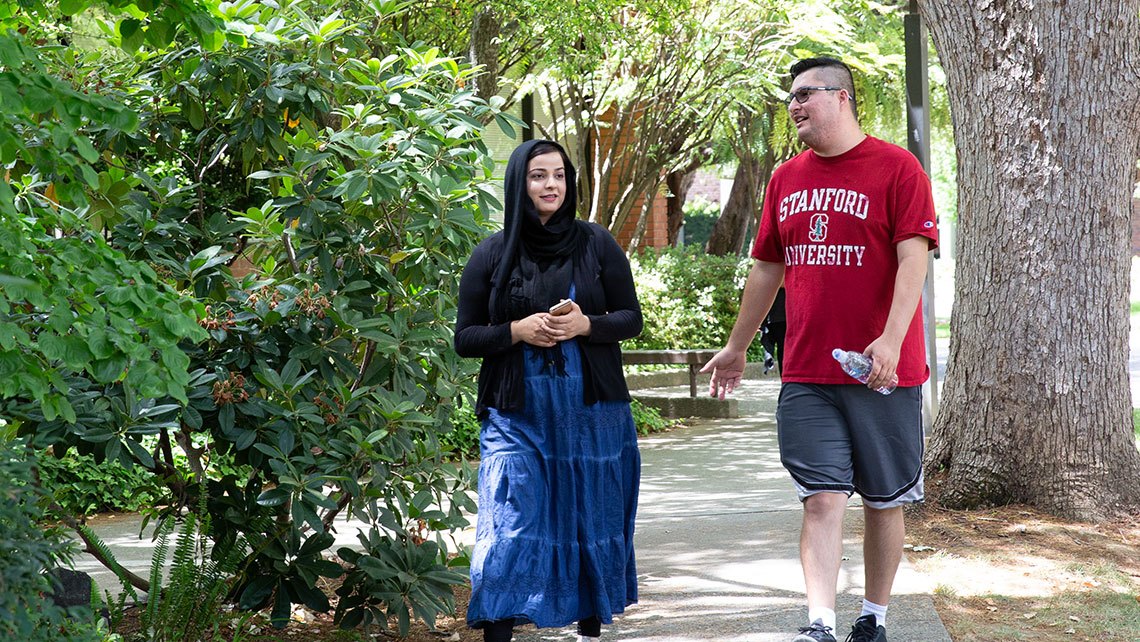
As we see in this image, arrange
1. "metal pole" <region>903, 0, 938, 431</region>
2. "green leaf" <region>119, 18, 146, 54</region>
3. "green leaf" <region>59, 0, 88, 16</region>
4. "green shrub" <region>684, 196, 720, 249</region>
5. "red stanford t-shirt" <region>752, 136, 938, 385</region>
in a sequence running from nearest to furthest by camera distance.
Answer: "green leaf" <region>59, 0, 88, 16</region> < "green leaf" <region>119, 18, 146, 54</region> < "red stanford t-shirt" <region>752, 136, 938, 385</region> < "metal pole" <region>903, 0, 938, 431</region> < "green shrub" <region>684, 196, 720, 249</region>

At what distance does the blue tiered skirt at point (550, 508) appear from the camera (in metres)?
4.56

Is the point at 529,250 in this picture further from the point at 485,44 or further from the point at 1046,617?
the point at 485,44

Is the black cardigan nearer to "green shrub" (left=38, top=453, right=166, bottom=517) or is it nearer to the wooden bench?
"green shrub" (left=38, top=453, right=166, bottom=517)

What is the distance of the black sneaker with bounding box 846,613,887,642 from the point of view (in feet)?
15.1

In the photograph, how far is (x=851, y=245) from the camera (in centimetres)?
443

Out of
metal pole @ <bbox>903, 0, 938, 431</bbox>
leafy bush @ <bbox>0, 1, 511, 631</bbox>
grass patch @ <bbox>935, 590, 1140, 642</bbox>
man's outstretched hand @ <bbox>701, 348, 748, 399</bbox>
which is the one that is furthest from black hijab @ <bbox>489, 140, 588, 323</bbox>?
metal pole @ <bbox>903, 0, 938, 431</bbox>

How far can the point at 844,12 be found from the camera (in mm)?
14820

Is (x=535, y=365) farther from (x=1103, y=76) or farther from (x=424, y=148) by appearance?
(x=1103, y=76)

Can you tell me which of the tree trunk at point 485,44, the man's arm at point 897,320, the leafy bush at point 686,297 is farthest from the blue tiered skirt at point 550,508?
the leafy bush at point 686,297

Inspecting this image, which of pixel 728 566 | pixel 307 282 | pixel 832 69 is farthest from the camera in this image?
pixel 728 566

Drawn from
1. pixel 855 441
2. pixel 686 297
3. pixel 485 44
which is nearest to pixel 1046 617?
pixel 855 441

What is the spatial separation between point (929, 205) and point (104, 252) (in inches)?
105

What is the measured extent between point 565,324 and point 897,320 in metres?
1.16

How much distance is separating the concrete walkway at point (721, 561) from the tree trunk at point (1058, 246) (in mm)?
1085
